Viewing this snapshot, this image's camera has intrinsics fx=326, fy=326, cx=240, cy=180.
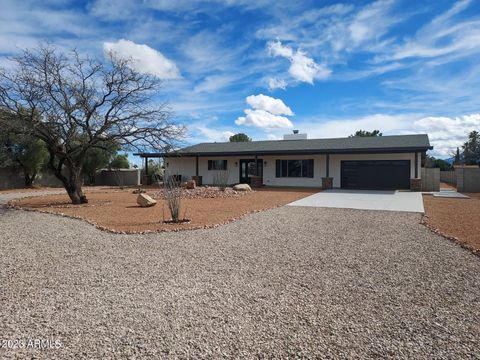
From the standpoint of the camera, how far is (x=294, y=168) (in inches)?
897

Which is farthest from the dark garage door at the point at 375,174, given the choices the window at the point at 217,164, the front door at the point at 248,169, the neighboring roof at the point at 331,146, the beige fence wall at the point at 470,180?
the window at the point at 217,164

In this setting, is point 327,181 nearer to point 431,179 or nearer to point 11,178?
point 431,179

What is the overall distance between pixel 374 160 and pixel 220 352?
65.3ft

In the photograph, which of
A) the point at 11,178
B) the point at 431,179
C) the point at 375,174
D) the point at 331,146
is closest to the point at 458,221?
the point at 431,179

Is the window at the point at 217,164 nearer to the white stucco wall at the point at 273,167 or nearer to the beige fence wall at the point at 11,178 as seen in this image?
the white stucco wall at the point at 273,167

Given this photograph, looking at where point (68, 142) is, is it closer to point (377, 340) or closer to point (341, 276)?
point (341, 276)

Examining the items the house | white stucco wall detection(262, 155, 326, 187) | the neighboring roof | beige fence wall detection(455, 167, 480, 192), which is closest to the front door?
the house

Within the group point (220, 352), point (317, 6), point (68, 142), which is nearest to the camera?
point (220, 352)

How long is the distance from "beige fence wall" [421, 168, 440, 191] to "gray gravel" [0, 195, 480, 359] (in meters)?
13.9

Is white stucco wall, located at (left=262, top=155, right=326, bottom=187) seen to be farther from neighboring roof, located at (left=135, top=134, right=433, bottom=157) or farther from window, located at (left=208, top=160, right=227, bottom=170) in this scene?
window, located at (left=208, top=160, right=227, bottom=170)

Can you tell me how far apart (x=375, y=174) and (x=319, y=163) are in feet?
11.7

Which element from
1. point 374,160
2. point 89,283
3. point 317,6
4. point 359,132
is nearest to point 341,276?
point 89,283

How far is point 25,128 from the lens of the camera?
1046cm

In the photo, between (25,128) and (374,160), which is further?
(374,160)
